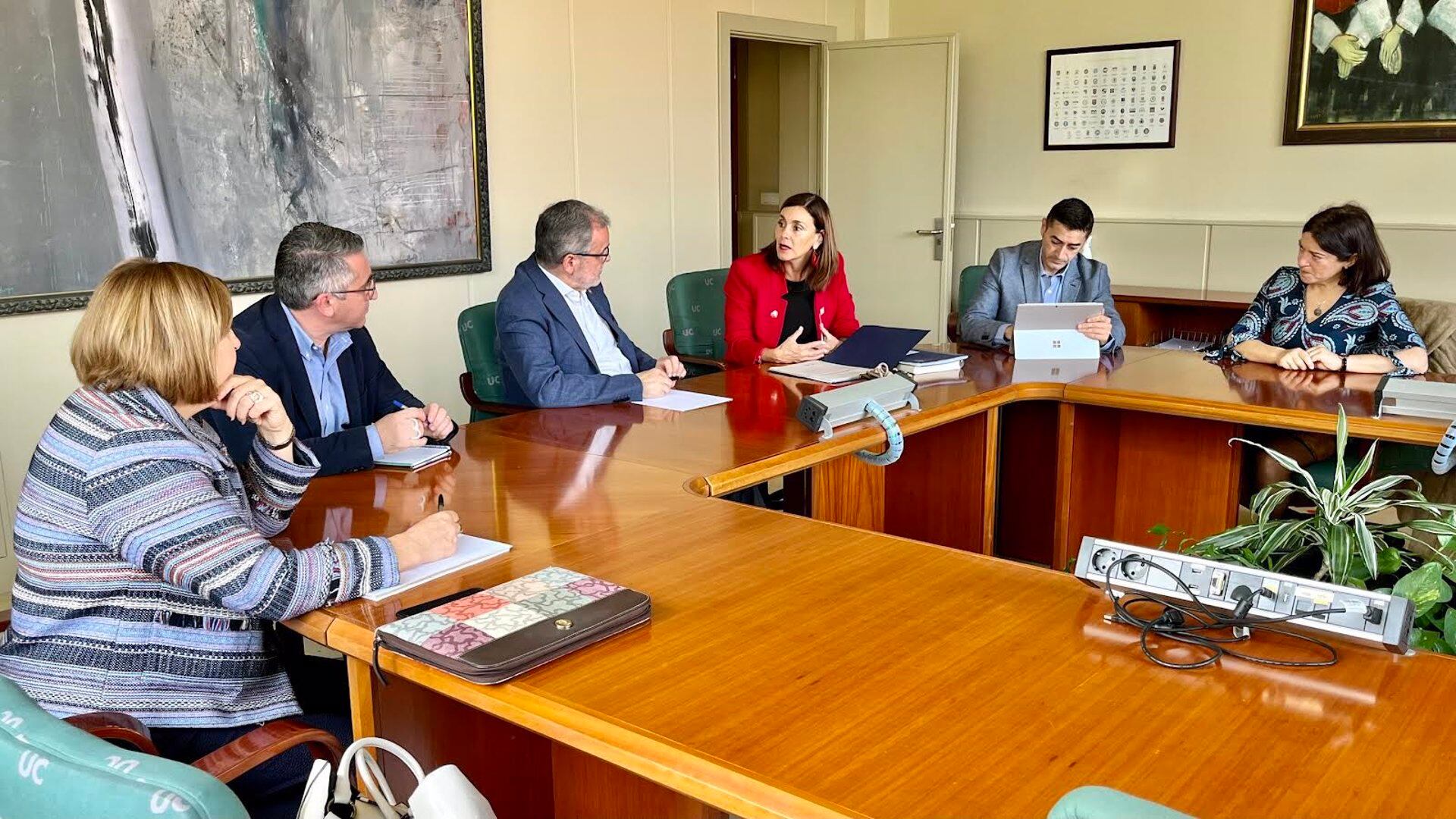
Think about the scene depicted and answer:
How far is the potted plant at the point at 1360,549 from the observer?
153cm

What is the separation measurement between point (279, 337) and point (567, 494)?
80 cm

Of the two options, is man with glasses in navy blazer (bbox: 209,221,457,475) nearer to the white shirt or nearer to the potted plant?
the white shirt

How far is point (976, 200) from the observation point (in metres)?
6.17

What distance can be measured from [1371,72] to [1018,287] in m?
2.20

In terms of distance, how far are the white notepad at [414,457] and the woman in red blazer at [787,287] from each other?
1.40 meters

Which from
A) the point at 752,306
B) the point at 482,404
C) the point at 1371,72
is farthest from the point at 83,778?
the point at 1371,72

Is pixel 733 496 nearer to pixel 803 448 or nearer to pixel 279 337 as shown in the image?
pixel 803 448

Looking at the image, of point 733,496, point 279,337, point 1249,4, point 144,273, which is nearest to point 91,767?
point 144,273

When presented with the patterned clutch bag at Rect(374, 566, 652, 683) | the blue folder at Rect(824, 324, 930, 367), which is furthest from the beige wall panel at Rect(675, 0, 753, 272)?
the patterned clutch bag at Rect(374, 566, 652, 683)

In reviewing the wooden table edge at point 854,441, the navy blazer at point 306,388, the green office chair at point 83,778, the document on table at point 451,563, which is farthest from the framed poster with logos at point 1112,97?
the green office chair at point 83,778

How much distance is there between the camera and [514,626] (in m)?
1.43

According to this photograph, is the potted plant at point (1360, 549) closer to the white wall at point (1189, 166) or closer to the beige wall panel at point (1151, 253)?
the white wall at point (1189, 166)

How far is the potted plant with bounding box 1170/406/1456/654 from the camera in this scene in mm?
1526

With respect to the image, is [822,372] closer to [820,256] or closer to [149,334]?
[820,256]
